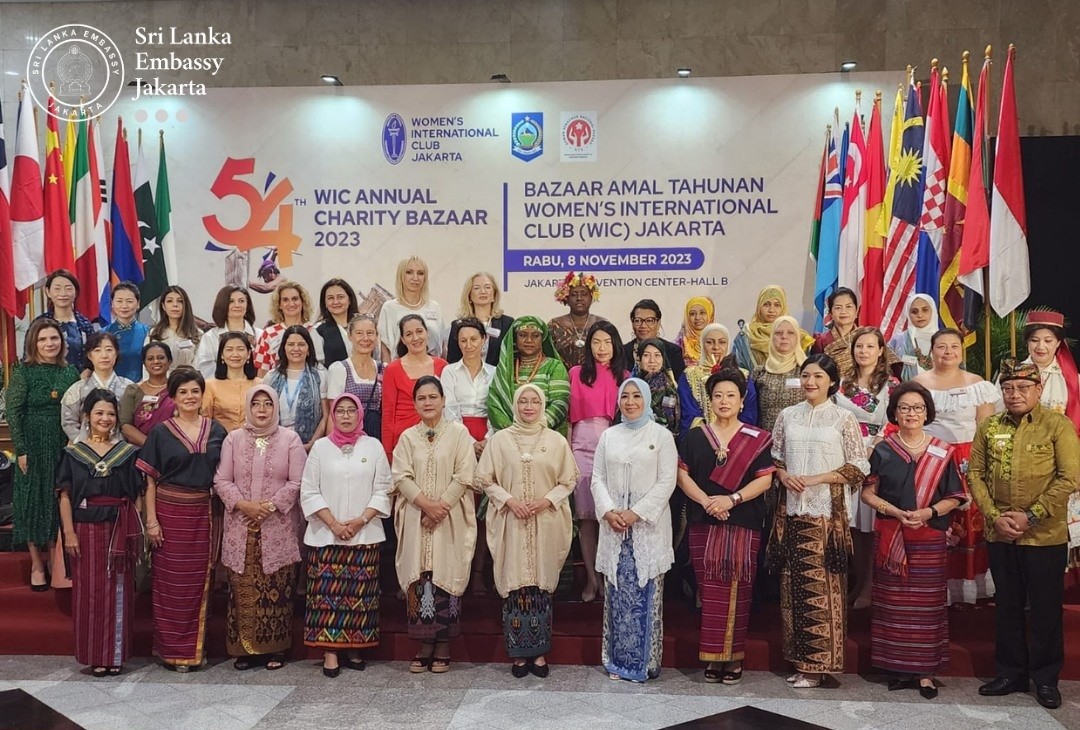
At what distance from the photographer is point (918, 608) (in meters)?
4.47

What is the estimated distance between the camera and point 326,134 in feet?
28.0

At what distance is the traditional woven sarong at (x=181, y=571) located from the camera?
15.7ft

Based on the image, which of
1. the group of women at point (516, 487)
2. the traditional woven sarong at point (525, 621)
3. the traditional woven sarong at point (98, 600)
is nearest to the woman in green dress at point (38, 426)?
the group of women at point (516, 487)

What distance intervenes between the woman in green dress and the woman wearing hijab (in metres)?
1.12

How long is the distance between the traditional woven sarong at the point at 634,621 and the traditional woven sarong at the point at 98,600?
7.71 feet

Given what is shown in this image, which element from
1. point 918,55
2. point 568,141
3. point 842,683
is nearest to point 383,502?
point 842,683

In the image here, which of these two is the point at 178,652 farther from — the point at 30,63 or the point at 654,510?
the point at 30,63


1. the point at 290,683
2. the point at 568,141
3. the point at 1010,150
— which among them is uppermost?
the point at 568,141

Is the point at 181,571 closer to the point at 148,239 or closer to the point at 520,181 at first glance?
the point at 148,239

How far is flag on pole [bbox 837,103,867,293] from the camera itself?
7.45 metres

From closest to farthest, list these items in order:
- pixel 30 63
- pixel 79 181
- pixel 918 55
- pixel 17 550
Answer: pixel 17 550 → pixel 79 181 → pixel 918 55 → pixel 30 63

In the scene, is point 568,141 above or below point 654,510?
above

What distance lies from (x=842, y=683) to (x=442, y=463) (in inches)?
82.7

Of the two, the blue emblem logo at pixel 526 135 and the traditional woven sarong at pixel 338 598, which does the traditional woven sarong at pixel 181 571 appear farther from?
the blue emblem logo at pixel 526 135
